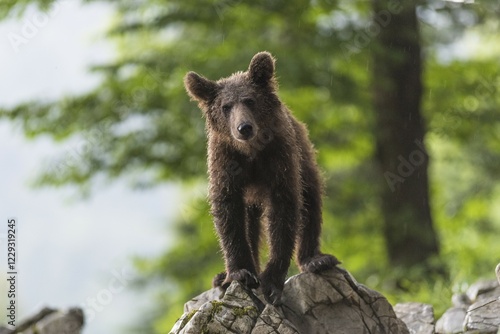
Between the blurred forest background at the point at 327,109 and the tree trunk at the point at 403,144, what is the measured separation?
0.08ft

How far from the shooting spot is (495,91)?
13.0 meters

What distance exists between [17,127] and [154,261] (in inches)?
159

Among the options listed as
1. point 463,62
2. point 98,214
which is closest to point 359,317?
point 463,62

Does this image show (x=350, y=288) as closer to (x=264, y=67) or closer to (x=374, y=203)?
(x=264, y=67)

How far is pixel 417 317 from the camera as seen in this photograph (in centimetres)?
812

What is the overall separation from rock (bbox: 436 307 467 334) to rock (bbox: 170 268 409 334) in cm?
63

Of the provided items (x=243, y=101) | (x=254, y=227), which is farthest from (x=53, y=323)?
(x=243, y=101)

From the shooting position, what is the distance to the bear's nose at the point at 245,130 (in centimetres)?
647

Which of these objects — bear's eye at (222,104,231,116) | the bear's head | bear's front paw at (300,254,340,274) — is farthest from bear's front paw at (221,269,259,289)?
bear's eye at (222,104,231,116)

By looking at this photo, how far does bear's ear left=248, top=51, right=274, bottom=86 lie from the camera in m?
6.93

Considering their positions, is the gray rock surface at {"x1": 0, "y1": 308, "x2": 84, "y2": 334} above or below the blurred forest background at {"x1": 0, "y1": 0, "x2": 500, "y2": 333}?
below

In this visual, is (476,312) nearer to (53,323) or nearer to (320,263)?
(320,263)

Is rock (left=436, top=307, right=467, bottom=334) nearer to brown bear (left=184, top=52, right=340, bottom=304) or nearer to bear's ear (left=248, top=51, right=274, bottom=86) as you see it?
brown bear (left=184, top=52, right=340, bottom=304)

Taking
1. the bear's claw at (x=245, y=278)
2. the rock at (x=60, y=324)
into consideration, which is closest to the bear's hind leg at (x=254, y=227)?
the bear's claw at (x=245, y=278)
